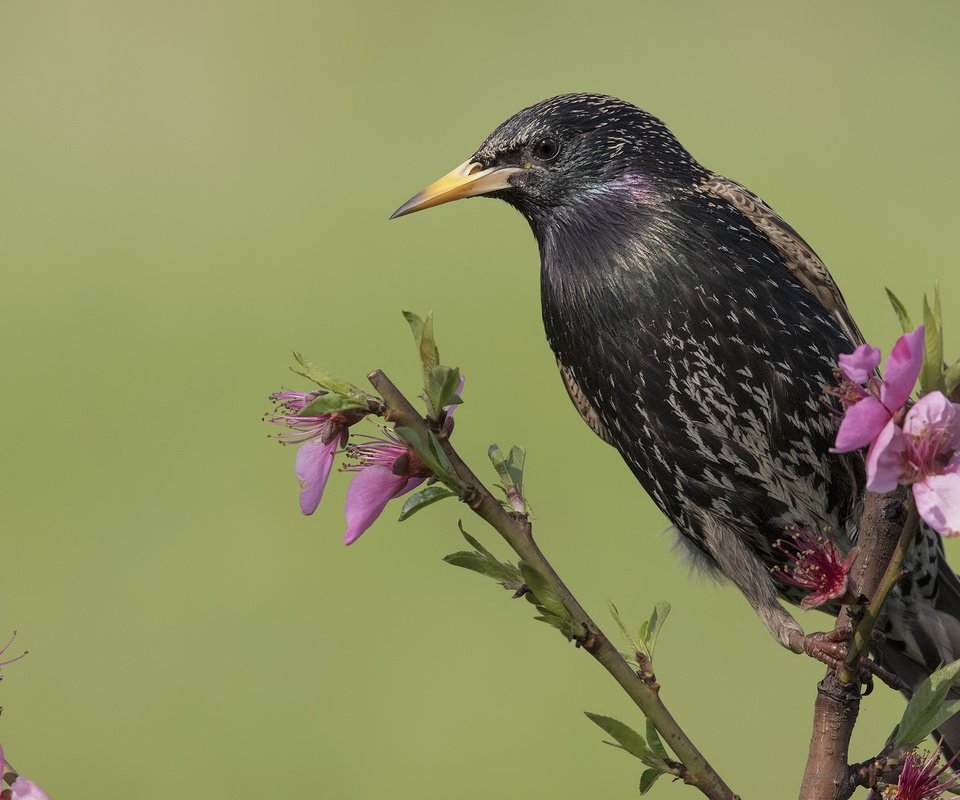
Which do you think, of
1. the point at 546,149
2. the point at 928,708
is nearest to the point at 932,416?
the point at 928,708

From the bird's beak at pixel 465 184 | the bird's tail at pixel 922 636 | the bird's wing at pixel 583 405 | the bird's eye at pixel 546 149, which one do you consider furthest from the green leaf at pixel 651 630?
the bird's tail at pixel 922 636

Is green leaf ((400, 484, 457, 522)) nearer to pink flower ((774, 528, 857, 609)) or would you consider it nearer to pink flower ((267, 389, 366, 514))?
pink flower ((267, 389, 366, 514))

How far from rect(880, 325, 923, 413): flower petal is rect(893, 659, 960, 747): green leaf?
0.77 ft

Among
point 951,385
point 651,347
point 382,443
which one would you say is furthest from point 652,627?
point 651,347

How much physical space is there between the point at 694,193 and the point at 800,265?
0.82ft

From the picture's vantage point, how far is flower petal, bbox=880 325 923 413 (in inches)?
34.2

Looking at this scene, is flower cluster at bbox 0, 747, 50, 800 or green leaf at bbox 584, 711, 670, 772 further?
green leaf at bbox 584, 711, 670, 772

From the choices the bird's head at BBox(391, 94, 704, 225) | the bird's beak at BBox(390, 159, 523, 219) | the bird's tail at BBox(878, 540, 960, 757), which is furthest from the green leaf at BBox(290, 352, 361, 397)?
the bird's tail at BBox(878, 540, 960, 757)

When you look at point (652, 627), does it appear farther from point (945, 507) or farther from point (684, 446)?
point (684, 446)

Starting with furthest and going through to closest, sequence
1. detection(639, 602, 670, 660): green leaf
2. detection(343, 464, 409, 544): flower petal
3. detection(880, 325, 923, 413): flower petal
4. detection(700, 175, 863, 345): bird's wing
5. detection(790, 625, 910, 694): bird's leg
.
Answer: detection(700, 175, 863, 345): bird's wing < detection(790, 625, 910, 694): bird's leg < detection(639, 602, 670, 660): green leaf < detection(343, 464, 409, 544): flower petal < detection(880, 325, 923, 413): flower petal

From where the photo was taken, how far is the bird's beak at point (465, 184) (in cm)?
197

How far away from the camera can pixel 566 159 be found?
2205mm

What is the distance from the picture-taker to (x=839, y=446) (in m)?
0.91

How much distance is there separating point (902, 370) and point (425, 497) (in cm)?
41
